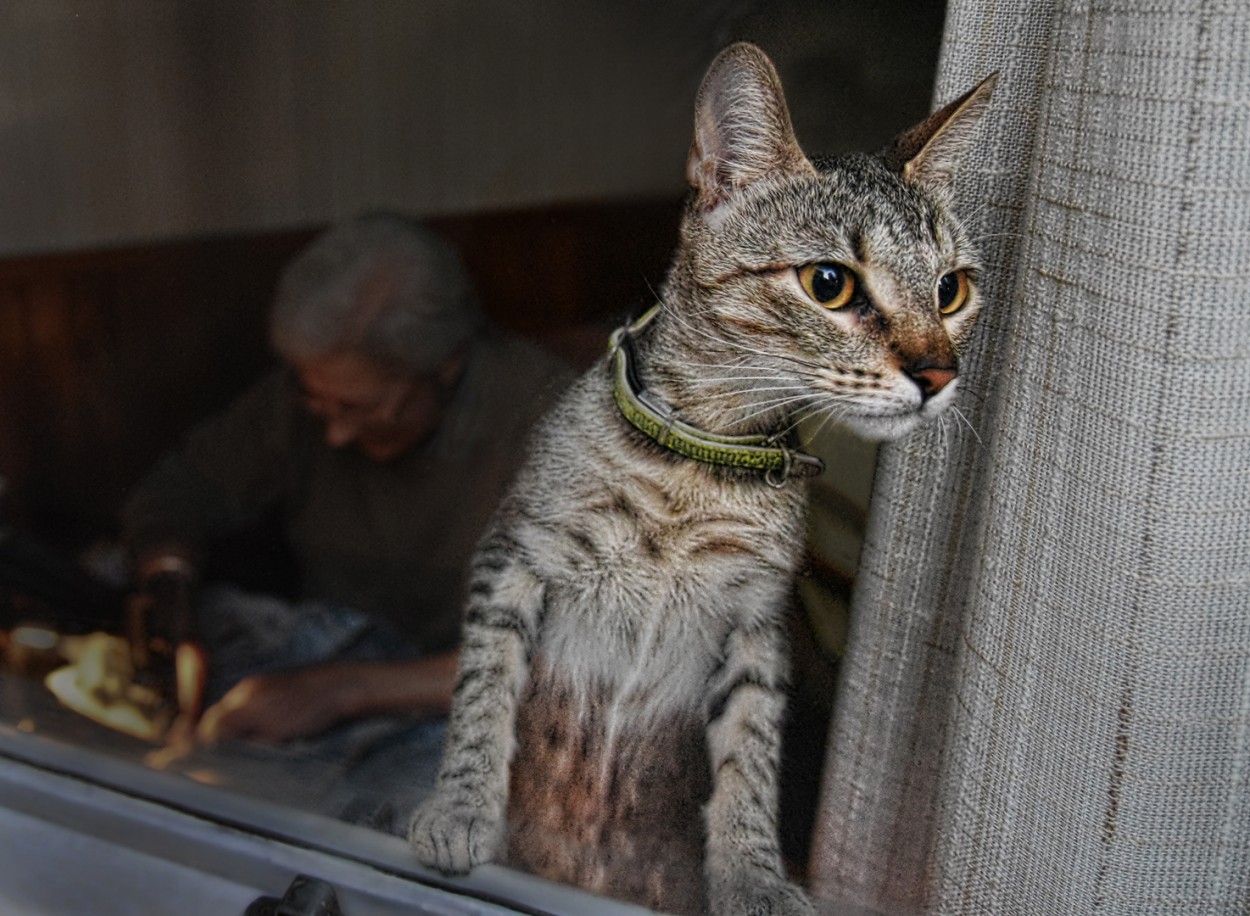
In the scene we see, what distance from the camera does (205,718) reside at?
95cm

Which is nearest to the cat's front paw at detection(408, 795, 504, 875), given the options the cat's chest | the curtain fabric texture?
the cat's chest

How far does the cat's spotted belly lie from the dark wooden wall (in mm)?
Answer: 269

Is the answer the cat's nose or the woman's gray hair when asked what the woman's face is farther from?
the cat's nose

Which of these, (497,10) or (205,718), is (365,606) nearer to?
(205,718)

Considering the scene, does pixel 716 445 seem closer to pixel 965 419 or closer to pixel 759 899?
pixel 965 419

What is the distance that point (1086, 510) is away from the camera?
61 cm

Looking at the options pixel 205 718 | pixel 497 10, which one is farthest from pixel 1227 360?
pixel 205 718

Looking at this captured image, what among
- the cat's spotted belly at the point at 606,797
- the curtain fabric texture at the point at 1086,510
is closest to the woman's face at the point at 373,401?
the cat's spotted belly at the point at 606,797

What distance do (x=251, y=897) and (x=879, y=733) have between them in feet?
1.88

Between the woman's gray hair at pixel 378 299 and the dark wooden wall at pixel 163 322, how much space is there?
0.02 meters

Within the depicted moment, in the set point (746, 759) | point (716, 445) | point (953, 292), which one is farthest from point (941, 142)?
point (746, 759)

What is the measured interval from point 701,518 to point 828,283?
183 millimetres

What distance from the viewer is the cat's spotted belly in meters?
0.75

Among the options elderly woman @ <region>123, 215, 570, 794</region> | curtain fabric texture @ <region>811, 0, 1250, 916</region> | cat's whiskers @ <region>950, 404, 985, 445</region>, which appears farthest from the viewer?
elderly woman @ <region>123, 215, 570, 794</region>
